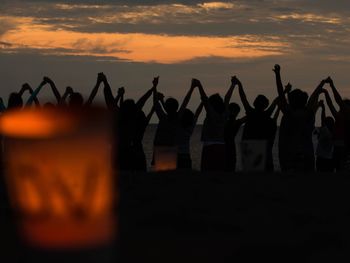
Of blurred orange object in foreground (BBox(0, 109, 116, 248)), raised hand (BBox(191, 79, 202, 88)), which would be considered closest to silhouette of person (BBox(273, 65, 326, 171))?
raised hand (BBox(191, 79, 202, 88))

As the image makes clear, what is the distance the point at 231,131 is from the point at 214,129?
0.94 metres

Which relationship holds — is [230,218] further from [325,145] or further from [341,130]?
[325,145]

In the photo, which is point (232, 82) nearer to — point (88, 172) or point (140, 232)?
point (140, 232)

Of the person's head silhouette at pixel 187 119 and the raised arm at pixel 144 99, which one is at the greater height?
the raised arm at pixel 144 99

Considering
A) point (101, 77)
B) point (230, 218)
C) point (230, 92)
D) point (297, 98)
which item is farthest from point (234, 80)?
point (230, 218)

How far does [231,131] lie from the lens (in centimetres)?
1190

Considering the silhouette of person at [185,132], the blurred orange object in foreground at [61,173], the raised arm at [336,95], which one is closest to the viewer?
the blurred orange object in foreground at [61,173]

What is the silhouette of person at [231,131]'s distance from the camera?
11891 mm

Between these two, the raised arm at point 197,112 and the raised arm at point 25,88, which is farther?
the raised arm at point 25,88

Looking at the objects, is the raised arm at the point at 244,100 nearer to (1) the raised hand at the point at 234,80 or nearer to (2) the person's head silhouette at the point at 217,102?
(1) the raised hand at the point at 234,80

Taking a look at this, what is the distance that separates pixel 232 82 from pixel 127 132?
171 centimetres

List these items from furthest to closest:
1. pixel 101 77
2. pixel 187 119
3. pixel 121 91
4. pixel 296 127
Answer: pixel 187 119, pixel 121 91, pixel 101 77, pixel 296 127

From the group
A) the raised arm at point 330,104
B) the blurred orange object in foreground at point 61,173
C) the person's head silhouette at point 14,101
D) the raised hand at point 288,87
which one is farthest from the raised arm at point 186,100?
the blurred orange object in foreground at point 61,173

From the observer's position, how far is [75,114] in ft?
11.9
